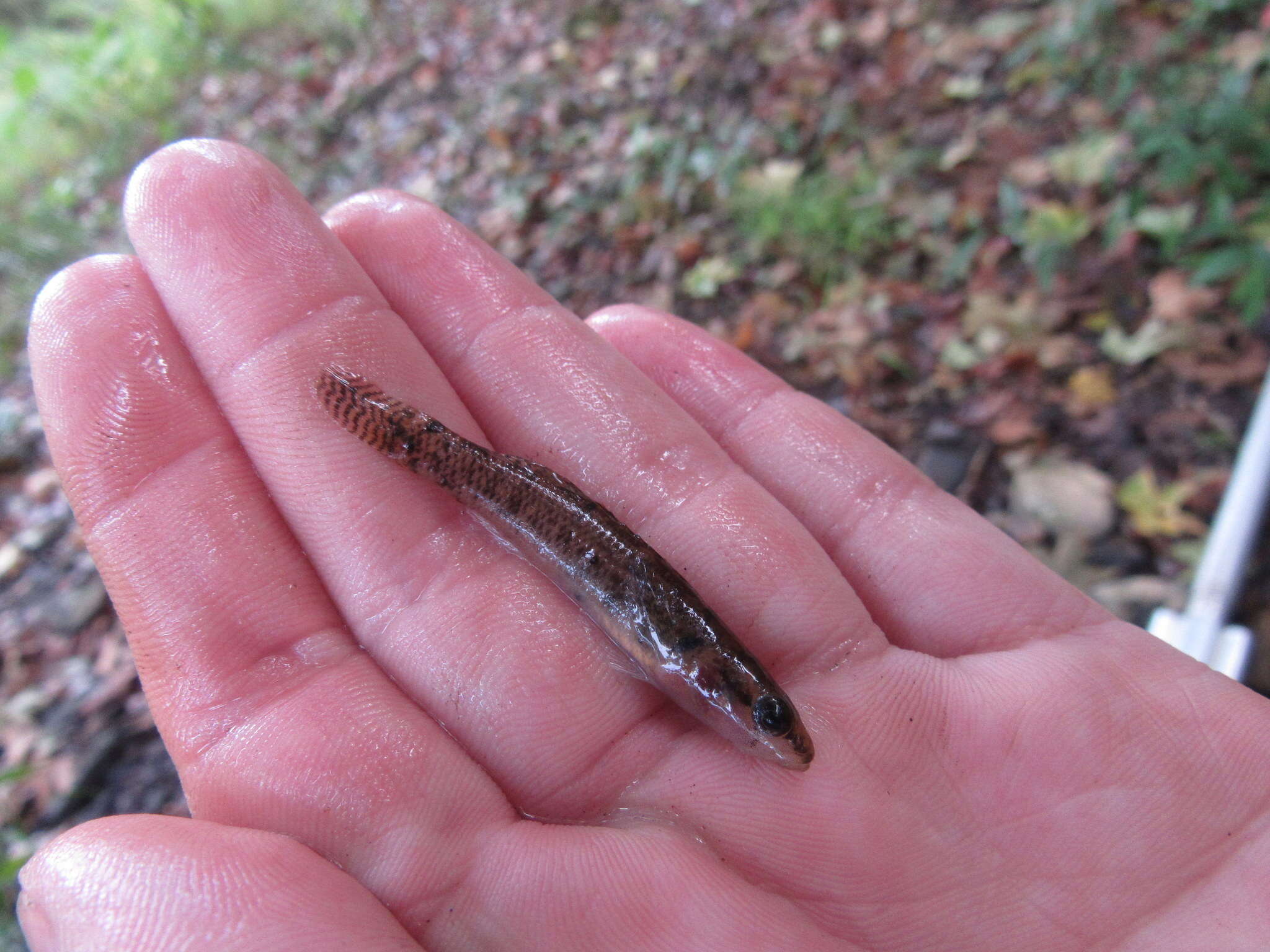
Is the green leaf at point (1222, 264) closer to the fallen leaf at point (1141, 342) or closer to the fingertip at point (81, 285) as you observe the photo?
the fallen leaf at point (1141, 342)

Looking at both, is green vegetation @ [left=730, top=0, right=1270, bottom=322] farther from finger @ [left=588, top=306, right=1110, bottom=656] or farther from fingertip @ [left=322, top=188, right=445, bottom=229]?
fingertip @ [left=322, top=188, right=445, bottom=229]

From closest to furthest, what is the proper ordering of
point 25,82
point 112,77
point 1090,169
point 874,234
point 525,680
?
1. point 525,680
2. point 1090,169
3. point 874,234
4. point 25,82
5. point 112,77

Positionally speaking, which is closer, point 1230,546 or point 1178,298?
point 1230,546

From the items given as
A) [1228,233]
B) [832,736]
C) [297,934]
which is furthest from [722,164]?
[297,934]

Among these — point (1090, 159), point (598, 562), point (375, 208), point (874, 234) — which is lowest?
point (598, 562)

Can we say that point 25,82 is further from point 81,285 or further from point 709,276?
point 81,285

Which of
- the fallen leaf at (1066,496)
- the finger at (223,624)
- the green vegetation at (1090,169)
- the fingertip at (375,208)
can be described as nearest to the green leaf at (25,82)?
the fingertip at (375,208)

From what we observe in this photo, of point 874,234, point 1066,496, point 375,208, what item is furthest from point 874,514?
point 874,234

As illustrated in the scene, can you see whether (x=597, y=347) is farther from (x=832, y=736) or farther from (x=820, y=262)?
(x=820, y=262)

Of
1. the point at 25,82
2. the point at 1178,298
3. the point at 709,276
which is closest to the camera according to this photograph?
the point at 1178,298
